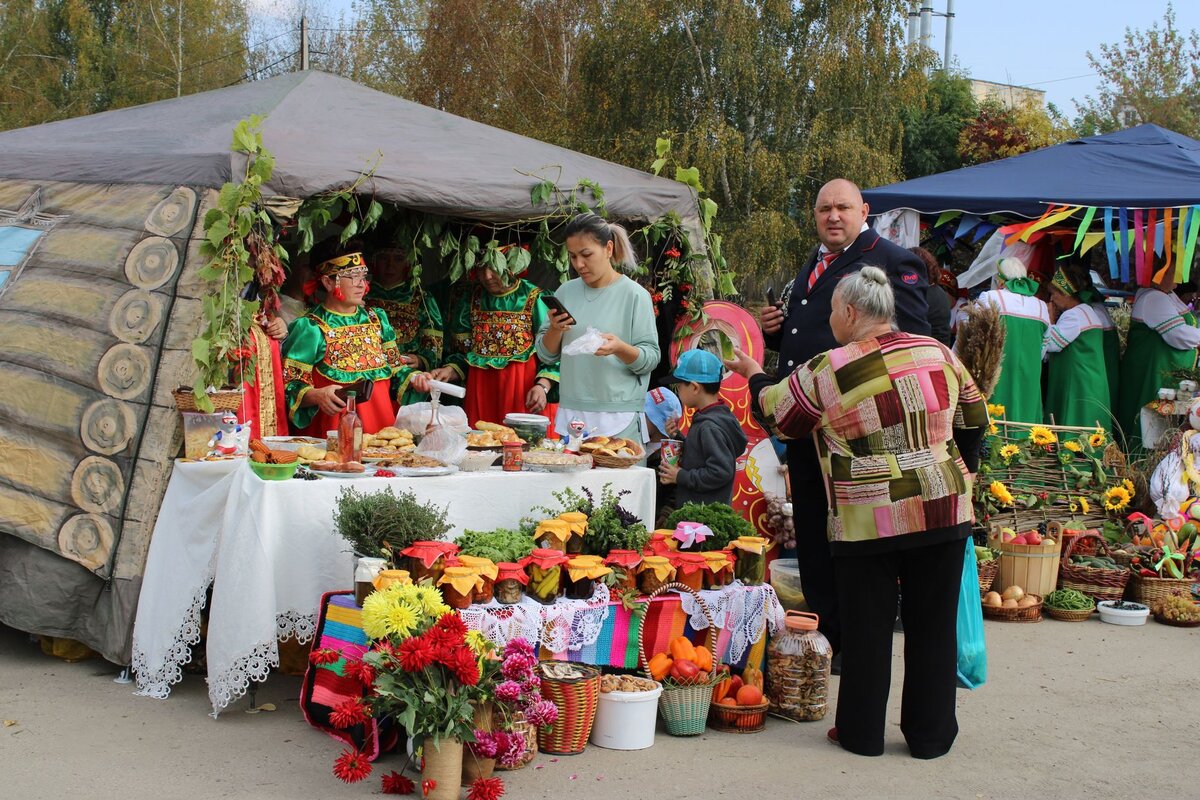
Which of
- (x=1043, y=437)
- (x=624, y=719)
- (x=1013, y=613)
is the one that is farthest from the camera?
(x=1043, y=437)

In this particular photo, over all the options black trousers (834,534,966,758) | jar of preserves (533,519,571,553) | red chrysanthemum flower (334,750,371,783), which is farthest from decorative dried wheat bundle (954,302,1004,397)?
red chrysanthemum flower (334,750,371,783)

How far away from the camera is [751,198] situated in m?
18.8

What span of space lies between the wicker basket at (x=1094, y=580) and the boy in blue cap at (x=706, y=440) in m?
2.54

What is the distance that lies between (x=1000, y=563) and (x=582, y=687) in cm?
338

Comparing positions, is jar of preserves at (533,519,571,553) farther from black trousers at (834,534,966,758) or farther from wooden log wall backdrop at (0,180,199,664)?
wooden log wall backdrop at (0,180,199,664)

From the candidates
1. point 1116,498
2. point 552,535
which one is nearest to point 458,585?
point 552,535

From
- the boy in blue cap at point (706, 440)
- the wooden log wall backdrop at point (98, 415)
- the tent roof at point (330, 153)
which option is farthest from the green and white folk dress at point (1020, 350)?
the wooden log wall backdrop at point (98, 415)

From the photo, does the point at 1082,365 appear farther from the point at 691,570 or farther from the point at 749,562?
the point at 691,570

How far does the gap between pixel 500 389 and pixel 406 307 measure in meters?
0.72

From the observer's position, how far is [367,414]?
19.4ft

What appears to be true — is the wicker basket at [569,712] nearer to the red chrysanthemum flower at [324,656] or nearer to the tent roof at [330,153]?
the red chrysanthemum flower at [324,656]

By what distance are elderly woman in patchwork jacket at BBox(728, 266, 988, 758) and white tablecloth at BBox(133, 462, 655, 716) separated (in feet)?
4.46

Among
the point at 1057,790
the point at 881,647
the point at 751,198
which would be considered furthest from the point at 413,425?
the point at 751,198

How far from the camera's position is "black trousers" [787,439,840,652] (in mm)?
4840
